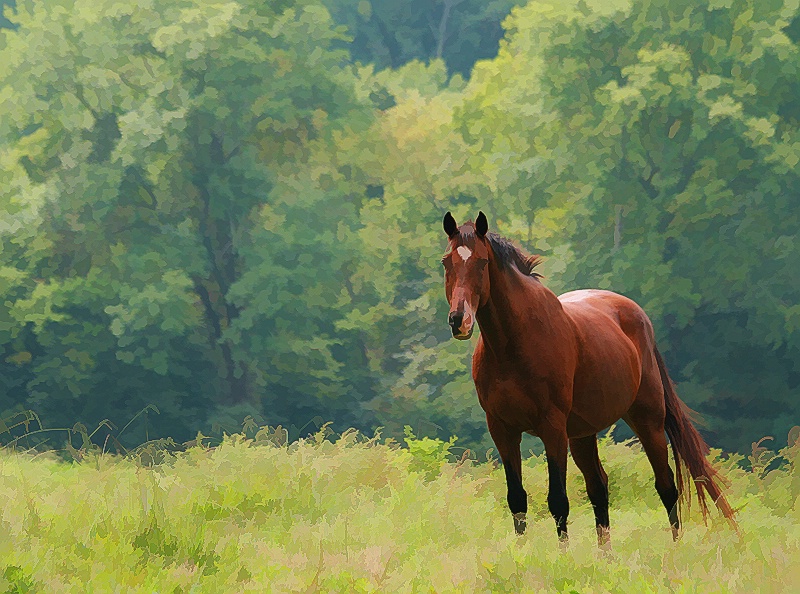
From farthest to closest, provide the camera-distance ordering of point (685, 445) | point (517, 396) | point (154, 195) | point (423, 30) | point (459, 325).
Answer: point (423, 30) → point (154, 195) → point (685, 445) → point (517, 396) → point (459, 325)

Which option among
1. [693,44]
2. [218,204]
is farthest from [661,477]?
[218,204]

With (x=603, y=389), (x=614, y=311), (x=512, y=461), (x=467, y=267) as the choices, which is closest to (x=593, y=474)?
(x=603, y=389)

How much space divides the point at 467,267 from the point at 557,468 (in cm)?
148

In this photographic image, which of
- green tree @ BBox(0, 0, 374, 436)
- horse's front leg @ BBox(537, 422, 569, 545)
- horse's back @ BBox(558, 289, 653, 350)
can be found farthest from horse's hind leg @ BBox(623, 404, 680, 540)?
green tree @ BBox(0, 0, 374, 436)

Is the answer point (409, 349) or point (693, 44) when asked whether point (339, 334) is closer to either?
point (409, 349)

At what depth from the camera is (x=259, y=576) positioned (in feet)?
19.5

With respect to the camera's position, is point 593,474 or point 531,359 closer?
point 531,359

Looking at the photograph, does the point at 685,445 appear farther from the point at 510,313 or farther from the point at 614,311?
the point at 510,313

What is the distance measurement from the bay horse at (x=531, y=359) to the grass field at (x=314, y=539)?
1.75 ft

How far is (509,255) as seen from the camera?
710cm

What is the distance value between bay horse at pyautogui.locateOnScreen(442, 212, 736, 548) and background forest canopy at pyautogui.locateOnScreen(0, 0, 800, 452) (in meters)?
18.4

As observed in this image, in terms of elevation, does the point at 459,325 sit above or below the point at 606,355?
above

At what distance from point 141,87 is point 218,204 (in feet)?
16.1

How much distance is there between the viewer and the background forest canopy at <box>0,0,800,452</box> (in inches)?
1027
